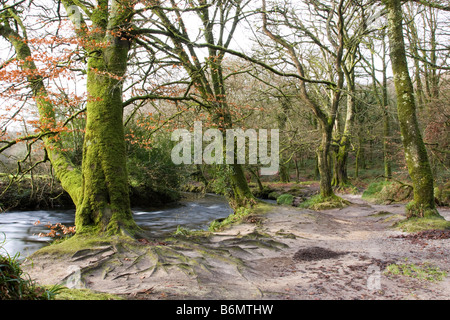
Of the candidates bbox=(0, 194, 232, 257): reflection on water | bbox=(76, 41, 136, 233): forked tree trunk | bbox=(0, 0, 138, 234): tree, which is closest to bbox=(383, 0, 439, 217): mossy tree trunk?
bbox=(0, 0, 138, 234): tree

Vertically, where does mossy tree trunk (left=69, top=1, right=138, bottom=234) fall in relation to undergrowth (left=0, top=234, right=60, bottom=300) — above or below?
above

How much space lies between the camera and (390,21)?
8.54 meters

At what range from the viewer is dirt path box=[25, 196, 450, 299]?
13.5 ft

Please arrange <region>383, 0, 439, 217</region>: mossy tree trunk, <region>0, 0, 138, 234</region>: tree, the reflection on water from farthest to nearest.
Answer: the reflection on water, <region>383, 0, 439, 217</region>: mossy tree trunk, <region>0, 0, 138, 234</region>: tree

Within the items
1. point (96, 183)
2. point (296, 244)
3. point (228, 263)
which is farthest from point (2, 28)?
point (296, 244)

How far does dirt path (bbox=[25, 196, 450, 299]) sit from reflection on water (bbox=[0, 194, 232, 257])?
14.8ft

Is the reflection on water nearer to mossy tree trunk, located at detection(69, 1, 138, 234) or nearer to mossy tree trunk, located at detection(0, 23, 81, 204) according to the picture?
mossy tree trunk, located at detection(0, 23, 81, 204)

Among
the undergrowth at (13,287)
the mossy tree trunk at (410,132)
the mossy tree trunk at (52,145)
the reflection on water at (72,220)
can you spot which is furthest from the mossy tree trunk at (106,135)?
→ the mossy tree trunk at (410,132)

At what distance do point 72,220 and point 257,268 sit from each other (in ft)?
36.2

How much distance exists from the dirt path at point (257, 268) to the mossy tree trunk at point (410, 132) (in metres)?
1.21

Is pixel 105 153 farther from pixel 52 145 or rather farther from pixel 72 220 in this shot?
pixel 72 220

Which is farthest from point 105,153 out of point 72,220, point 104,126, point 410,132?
point 72,220
